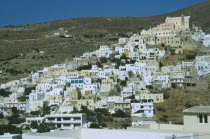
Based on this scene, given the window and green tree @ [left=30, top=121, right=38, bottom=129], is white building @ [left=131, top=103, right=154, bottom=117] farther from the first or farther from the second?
the window

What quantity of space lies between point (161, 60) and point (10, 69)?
71.8 ft

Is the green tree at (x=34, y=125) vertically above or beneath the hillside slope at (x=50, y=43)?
→ beneath

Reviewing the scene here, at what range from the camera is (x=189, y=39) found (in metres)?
51.5

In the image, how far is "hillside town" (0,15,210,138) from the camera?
35.1 m

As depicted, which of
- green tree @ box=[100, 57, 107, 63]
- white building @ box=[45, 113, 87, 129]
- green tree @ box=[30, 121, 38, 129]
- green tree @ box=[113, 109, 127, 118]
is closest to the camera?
green tree @ box=[30, 121, 38, 129]

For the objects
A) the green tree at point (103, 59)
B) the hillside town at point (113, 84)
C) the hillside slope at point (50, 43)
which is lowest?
the hillside town at point (113, 84)

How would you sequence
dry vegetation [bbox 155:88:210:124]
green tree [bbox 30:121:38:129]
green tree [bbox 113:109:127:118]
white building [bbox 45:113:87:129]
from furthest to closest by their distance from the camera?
1. green tree [bbox 113:109:127:118]
2. dry vegetation [bbox 155:88:210:124]
3. white building [bbox 45:113:87:129]
4. green tree [bbox 30:121:38:129]

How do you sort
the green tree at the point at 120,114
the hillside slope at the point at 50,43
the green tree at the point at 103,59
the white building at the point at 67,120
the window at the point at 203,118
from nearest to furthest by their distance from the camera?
the window at the point at 203,118, the white building at the point at 67,120, the green tree at the point at 120,114, the green tree at the point at 103,59, the hillside slope at the point at 50,43

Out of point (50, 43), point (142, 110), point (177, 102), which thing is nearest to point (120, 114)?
point (142, 110)

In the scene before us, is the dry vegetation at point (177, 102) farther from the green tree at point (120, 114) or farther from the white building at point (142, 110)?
the green tree at point (120, 114)

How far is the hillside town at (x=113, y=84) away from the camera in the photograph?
1382 inches

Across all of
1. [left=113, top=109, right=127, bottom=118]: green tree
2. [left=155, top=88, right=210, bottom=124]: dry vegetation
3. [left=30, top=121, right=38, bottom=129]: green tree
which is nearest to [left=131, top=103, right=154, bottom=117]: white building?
[left=155, top=88, right=210, bottom=124]: dry vegetation

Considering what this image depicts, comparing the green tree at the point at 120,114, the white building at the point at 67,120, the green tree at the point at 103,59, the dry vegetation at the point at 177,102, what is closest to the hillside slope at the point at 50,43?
the green tree at the point at 103,59

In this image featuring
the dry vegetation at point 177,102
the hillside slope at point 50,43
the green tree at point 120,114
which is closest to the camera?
the dry vegetation at point 177,102
